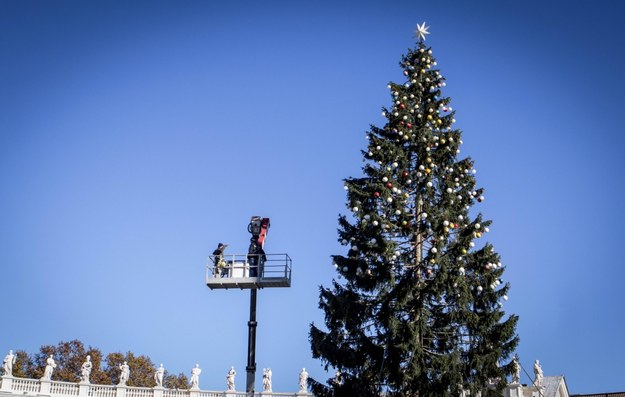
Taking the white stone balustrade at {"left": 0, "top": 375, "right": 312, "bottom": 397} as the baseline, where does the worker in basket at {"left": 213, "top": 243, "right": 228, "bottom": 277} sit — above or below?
above

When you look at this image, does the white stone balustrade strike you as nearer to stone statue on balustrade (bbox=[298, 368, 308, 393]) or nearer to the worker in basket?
stone statue on balustrade (bbox=[298, 368, 308, 393])

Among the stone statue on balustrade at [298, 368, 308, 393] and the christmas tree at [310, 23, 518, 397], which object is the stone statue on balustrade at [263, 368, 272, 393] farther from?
the christmas tree at [310, 23, 518, 397]

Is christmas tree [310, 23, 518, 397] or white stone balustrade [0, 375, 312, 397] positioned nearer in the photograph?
christmas tree [310, 23, 518, 397]

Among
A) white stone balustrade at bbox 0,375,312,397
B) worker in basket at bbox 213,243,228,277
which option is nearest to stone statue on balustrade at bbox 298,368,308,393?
white stone balustrade at bbox 0,375,312,397

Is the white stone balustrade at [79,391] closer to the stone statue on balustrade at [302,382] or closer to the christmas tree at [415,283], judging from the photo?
the stone statue on balustrade at [302,382]

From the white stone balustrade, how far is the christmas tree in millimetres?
18270

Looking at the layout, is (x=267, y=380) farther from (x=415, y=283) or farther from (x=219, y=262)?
(x=415, y=283)

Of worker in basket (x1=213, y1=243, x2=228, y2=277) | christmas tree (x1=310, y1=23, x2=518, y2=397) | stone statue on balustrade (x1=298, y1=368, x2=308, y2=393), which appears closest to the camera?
christmas tree (x1=310, y1=23, x2=518, y2=397)

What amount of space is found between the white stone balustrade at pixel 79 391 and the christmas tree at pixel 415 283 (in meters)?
18.3

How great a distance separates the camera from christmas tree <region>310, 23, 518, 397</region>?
123 ft

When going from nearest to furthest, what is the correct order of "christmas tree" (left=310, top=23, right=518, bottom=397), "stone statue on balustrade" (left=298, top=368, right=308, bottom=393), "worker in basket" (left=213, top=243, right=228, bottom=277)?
"christmas tree" (left=310, top=23, right=518, bottom=397) → "worker in basket" (left=213, top=243, right=228, bottom=277) → "stone statue on balustrade" (left=298, top=368, right=308, bottom=393)

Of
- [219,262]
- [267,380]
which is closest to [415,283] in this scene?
[219,262]

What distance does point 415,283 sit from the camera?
126 ft

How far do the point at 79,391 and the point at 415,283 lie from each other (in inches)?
1096
